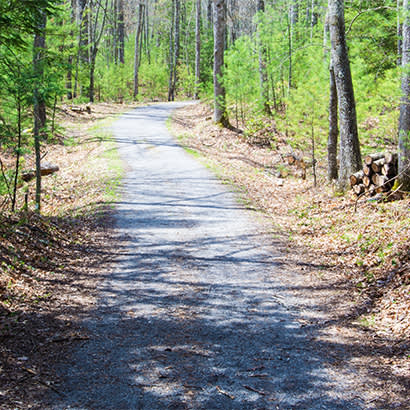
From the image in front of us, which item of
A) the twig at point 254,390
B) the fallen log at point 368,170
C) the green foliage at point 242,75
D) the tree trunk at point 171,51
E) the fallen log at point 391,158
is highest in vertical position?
the tree trunk at point 171,51

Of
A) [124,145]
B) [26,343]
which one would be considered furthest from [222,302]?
[124,145]

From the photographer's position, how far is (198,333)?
4910 millimetres

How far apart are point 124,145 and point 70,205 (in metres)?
6.99

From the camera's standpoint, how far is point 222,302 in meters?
5.73

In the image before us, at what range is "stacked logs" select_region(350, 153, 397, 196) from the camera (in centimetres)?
936

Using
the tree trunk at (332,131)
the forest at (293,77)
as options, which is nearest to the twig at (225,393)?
the forest at (293,77)

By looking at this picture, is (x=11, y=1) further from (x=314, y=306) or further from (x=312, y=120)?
(x=312, y=120)

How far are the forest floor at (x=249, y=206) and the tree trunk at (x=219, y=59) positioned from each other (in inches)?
300

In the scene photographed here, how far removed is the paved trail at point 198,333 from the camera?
380 centimetres

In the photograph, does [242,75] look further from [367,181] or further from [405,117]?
[405,117]

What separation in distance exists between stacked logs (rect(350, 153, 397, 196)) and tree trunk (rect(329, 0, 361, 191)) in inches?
22.2

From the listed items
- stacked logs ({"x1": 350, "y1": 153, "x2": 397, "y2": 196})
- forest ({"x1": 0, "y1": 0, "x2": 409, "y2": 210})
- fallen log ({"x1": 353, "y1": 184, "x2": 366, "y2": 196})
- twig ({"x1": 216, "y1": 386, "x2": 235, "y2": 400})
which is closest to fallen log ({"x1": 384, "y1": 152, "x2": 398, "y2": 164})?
stacked logs ({"x1": 350, "y1": 153, "x2": 397, "y2": 196})

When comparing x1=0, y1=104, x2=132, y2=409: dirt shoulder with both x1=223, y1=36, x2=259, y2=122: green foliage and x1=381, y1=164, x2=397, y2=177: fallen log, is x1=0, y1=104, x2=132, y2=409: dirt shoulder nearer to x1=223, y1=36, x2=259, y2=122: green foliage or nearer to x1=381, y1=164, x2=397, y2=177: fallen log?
x1=381, y1=164, x2=397, y2=177: fallen log

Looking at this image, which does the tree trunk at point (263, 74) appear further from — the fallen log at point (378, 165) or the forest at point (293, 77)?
the fallen log at point (378, 165)
